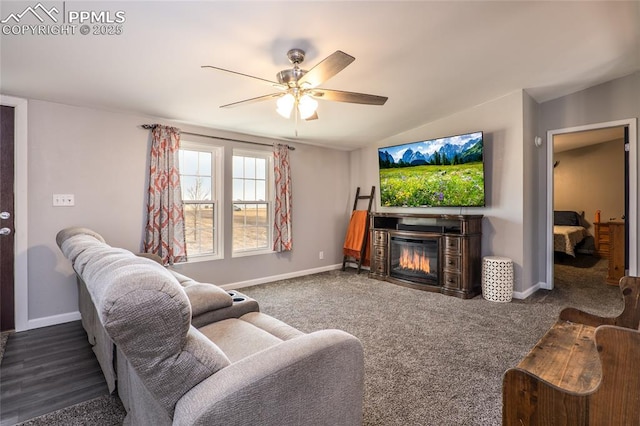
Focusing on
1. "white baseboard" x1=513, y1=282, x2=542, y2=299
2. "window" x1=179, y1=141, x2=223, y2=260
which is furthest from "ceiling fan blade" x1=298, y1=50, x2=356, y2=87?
"white baseboard" x1=513, y1=282, x2=542, y2=299

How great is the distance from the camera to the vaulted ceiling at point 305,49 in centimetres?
198

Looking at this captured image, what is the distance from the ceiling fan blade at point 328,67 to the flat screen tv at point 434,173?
2.59 m

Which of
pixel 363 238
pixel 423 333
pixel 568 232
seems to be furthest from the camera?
pixel 568 232

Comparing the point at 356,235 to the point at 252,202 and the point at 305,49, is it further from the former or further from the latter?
the point at 305,49

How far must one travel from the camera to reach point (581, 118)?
3.96m

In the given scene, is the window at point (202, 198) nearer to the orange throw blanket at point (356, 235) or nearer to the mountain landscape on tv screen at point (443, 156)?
the orange throw blanket at point (356, 235)

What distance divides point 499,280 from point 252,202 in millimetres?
3352

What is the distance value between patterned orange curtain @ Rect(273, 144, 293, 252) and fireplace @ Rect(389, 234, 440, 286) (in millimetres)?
1606

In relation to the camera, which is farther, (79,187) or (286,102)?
A: (79,187)

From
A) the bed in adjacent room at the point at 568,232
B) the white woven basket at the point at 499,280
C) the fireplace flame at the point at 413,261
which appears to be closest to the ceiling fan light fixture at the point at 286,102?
the fireplace flame at the point at 413,261

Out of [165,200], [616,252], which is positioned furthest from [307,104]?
[616,252]

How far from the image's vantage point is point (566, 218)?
6797mm

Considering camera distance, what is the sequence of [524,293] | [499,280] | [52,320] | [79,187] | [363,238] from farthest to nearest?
Answer: [363,238]
[524,293]
[499,280]
[79,187]
[52,320]
